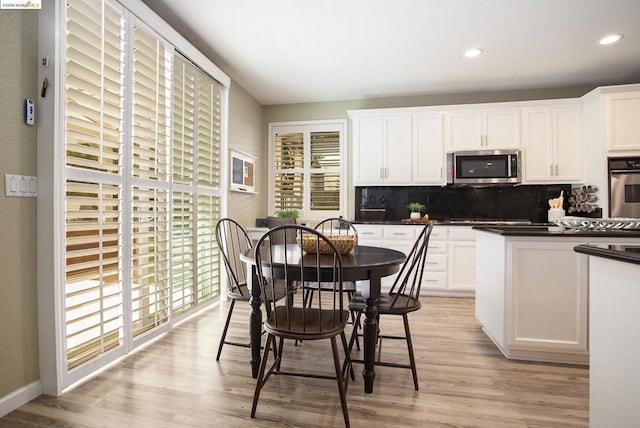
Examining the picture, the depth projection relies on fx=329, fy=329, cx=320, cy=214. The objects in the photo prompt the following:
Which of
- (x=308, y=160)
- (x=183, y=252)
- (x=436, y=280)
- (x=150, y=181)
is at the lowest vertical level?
(x=436, y=280)

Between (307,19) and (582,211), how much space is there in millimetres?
3833

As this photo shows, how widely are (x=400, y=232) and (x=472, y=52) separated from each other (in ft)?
6.83

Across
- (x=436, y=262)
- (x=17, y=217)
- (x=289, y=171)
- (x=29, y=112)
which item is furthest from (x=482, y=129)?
(x=17, y=217)

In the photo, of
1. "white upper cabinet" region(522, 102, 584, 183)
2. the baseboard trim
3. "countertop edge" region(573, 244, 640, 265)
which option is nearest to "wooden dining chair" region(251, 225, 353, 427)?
"countertop edge" region(573, 244, 640, 265)

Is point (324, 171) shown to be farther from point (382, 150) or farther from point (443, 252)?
point (443, 252)

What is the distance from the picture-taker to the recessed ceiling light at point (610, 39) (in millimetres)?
2977

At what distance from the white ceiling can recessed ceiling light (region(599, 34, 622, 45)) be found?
0.06 m

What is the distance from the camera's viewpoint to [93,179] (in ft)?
6.61

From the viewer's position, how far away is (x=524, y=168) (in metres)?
4.09

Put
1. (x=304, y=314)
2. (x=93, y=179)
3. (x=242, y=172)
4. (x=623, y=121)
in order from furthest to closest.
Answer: (x=242, y=172) < (x=623, y=121) < (x=93, y=179) < (x=304, y=314)

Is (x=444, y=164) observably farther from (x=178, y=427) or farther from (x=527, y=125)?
(x=178, y=427)

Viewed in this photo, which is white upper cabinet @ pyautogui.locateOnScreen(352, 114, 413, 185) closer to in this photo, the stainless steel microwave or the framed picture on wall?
the stainless steel microwave

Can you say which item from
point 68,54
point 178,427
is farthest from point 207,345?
point 68,54

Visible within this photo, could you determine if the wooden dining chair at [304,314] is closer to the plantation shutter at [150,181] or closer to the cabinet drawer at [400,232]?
the plantation shutter at [150,181]
